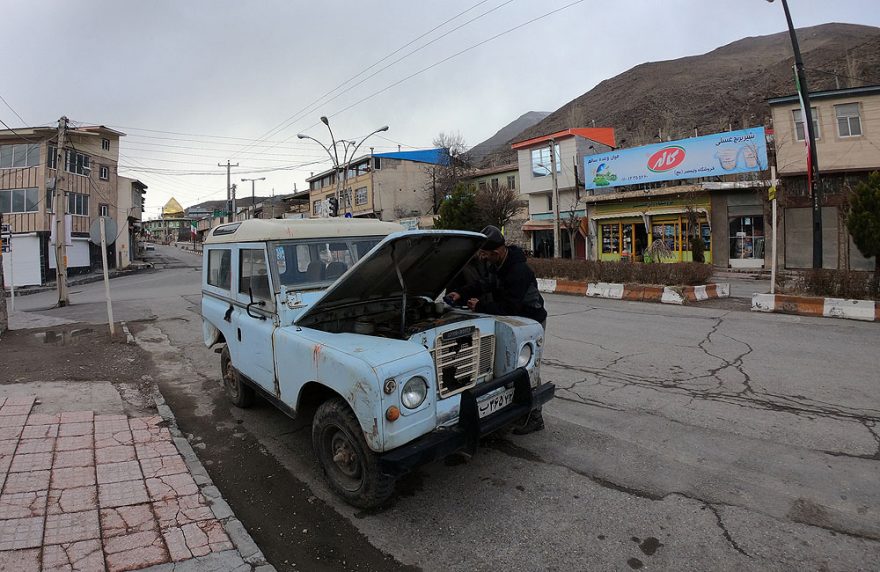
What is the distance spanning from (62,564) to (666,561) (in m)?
3.46

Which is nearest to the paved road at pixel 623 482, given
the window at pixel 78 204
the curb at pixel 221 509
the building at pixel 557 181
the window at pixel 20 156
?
the curb at pixel 221 509

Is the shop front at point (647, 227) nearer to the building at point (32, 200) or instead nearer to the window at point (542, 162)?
the window at point (542, 162)

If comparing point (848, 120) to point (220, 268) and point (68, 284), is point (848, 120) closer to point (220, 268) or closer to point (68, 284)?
point (220, 268)

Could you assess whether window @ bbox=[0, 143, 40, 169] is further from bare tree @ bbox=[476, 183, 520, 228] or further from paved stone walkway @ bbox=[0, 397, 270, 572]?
paved stone walkway @ bbox=[0, 397, 270, 572]

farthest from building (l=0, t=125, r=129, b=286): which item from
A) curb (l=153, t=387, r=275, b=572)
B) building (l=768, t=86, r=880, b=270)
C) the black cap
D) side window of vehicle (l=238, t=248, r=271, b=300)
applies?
building (l=768, t=86, r=880, b=270)

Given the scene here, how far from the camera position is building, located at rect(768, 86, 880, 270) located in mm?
21375

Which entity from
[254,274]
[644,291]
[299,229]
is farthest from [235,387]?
[644,291]

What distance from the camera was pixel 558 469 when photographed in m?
3.79

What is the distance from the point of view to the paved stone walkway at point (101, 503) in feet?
9.12

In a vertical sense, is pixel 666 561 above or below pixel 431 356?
below

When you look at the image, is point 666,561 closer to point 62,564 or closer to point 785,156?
point 62,564

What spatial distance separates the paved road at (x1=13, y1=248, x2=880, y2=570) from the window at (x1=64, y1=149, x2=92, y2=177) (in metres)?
38.0

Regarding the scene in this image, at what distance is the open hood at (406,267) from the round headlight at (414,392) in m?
0.95

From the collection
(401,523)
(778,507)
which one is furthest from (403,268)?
(778,507)
